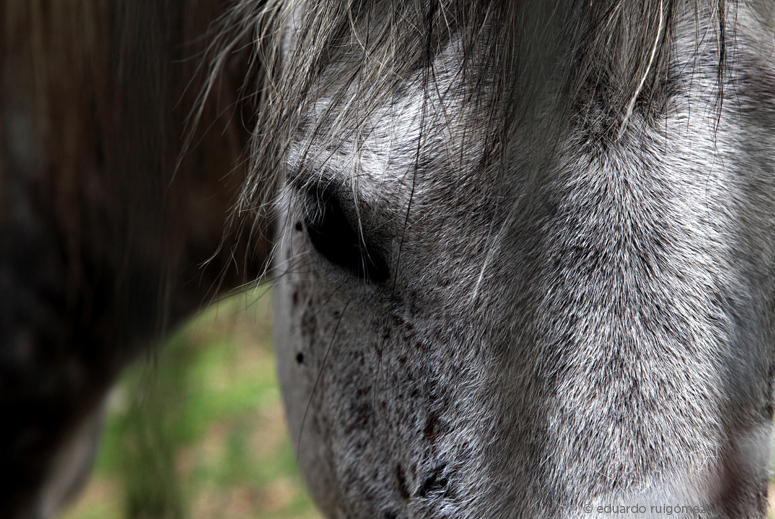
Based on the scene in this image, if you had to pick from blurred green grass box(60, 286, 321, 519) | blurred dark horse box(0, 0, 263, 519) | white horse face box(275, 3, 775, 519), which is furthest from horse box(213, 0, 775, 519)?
blurred green grass box(60, 286, 321, 519)

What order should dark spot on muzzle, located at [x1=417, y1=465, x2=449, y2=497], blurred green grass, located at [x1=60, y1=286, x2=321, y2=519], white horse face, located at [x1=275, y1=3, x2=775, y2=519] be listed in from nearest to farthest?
white horse face, located at [x1=275, y1=3, x2=775, y2=519]
dark spot on muzzle, located at [x1=417, y1=465, x2=449, y2=497]
blurred green grass, located at [x1=60, y1=286, x2=321, y2=519]

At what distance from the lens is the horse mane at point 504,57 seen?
64cm

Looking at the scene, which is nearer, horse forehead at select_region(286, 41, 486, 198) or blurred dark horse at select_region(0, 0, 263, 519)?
horse forehead at select_region(286, 41, 486, 198)

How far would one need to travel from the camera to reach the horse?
62 centimetres

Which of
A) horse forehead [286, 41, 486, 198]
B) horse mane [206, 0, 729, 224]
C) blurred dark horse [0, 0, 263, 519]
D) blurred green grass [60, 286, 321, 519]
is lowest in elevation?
blurred green grass [60, 286, 321, 519]

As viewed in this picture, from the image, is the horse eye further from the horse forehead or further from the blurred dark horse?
the blurred dark horse

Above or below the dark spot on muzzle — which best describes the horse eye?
above

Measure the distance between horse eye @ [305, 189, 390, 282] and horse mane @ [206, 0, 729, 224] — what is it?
87mm

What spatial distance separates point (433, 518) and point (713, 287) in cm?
44

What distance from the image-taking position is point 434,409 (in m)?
0.76

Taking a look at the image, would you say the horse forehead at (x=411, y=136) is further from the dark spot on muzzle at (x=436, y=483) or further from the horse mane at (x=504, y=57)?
the dark spot on muzzle at (x=436, y=483)

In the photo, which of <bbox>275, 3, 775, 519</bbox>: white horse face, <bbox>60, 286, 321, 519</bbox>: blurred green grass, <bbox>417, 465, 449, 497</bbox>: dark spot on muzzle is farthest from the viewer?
<bbox>60, 286, 321, 519</bbox>: blurred green grass

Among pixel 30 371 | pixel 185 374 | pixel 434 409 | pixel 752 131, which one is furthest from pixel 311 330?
pixel 30 371

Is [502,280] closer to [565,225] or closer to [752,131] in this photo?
[565,225]
